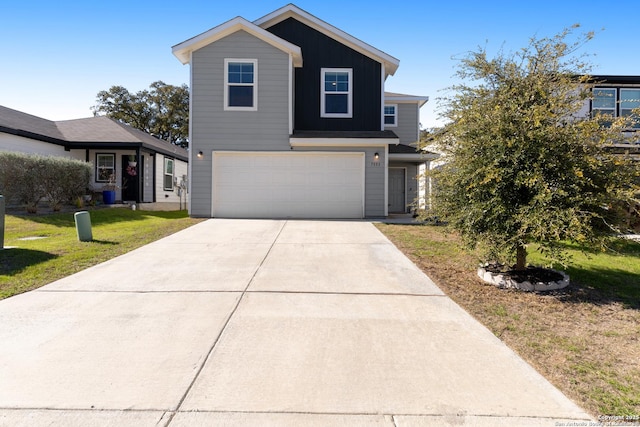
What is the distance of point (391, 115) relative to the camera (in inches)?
690

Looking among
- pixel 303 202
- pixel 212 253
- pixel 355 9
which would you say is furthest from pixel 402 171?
pixel 212 253

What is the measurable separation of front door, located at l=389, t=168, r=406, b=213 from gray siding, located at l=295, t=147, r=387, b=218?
367 centimetres

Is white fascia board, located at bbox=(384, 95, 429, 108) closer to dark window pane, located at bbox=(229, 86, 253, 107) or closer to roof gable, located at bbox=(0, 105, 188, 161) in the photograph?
dark window pane, located at bbox=(229, 86, 253, 107)

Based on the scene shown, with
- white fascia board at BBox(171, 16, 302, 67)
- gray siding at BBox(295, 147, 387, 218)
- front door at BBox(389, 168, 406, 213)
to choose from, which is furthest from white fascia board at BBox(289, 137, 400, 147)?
front door at BBox(389, 168, 406, 213)

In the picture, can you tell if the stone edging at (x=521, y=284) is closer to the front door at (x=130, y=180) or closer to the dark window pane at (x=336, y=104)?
the dark window pane at (x=336, y=104)

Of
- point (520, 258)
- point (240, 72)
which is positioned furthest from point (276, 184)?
point (520, 258)

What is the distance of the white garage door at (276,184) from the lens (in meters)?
12.7

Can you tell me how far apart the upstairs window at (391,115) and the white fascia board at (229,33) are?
6.62m

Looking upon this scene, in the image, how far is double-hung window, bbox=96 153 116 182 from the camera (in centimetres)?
1675

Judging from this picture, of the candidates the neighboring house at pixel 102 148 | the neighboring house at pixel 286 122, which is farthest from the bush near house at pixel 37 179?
the neighboring house at pixel 286 122

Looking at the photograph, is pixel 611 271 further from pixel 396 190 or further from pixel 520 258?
pixel 396 190

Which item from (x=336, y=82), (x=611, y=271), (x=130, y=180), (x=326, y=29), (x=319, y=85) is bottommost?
(x=611, y=271)

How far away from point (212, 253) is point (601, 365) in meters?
6.13

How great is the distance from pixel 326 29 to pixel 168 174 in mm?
12574
